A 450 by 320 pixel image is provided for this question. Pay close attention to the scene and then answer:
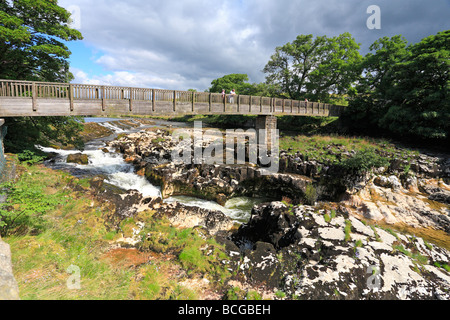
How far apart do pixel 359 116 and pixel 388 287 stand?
2867cm

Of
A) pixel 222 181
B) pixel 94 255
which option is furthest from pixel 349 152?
pixel 94 255

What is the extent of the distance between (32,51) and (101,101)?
178 inches

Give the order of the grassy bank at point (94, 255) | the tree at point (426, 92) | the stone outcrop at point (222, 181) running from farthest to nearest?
the tree at point (426, 92) → the stone outcrop at point (222, 181) → the grassy bank at point (94, 255)

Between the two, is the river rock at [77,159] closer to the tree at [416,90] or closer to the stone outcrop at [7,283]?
the stone outcrop at [7,283]

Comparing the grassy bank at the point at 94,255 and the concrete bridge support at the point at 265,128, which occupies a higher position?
the concrete bridge support at the point at 265,128

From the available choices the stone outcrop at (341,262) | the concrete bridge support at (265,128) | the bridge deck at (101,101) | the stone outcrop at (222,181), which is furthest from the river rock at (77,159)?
the concrete bridge support at (265,128)

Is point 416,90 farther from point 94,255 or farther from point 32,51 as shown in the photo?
point 32,51

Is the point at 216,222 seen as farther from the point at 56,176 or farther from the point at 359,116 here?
the point at 359,116

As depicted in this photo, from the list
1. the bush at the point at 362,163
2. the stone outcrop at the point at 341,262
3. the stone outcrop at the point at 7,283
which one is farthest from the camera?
the bush at the point at 362,163

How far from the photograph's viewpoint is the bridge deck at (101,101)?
1075 cm

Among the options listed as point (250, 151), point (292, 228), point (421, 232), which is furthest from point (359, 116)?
point (292, 228)

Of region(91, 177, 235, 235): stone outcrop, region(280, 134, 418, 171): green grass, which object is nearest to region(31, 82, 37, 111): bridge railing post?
region(91, 177, 235, 235): stone outcrop

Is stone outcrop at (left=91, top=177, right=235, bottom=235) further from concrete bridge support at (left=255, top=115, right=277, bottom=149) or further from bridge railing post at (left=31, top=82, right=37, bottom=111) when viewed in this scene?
concrete bridge support at (left=255, top=115, right=277, bottom=149)

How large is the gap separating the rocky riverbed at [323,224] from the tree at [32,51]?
7595 mm
